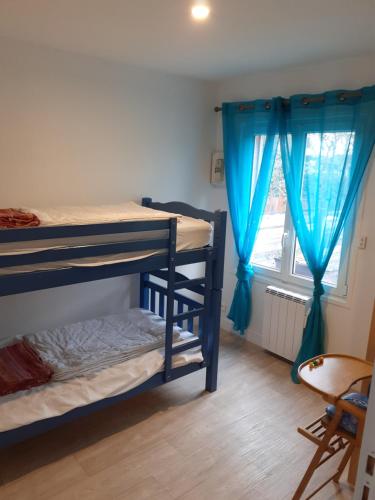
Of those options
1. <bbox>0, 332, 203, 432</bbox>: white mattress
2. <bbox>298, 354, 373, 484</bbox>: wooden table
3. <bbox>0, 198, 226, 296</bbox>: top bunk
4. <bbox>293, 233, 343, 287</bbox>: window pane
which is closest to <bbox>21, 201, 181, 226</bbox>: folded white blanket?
<bbox>0, 198, 226, 296</bbox>: top bunk

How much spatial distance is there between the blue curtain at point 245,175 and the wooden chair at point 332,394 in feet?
5.38

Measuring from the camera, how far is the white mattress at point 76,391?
2057 mm

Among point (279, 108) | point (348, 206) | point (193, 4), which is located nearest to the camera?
point (193, 4)

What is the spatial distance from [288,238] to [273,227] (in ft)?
0.67

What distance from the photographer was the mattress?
195 cm

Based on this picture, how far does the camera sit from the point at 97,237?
2.18m

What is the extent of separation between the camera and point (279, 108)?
10.3 ft

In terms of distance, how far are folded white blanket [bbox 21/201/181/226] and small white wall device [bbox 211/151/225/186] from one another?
1.15m

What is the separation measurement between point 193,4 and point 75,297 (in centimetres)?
221

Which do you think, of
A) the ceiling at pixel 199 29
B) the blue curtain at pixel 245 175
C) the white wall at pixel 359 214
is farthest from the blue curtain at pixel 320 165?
the ceiling at pixel 199 29

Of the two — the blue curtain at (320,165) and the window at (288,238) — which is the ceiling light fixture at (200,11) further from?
the window at (288,238)

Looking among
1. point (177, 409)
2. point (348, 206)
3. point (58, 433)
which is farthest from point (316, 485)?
point (348, 206)

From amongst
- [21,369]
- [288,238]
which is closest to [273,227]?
[288,238]

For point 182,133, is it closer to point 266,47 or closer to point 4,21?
point 266,47
